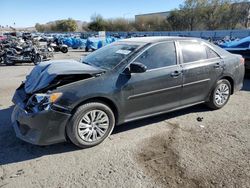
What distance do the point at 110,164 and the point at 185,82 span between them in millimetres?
2186

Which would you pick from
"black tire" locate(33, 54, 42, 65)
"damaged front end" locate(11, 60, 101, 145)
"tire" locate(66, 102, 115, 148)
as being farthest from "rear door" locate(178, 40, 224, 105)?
"black tire" locate(33, 54, 42, 65)

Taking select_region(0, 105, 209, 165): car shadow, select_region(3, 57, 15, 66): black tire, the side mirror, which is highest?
the side mirror

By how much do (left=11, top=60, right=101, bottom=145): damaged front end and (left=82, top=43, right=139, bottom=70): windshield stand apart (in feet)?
1.38

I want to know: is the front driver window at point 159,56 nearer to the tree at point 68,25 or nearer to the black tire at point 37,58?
the black tire at point 37,58

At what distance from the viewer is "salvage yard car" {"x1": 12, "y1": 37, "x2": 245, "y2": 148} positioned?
12.2 feet

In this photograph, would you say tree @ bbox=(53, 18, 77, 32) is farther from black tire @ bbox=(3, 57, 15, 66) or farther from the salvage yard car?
the salvage yard car

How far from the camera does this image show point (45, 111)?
3.60 meters

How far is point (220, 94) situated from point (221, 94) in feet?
0.10

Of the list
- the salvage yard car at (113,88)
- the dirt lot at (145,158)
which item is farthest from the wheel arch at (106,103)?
the dirt lot at (145,158)

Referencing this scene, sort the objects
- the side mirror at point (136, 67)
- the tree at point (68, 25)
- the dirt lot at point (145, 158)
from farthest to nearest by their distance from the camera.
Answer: the tree at point (68, 25)
the side mirror at point (136, 67)
the dirt lot at point (145, 158)

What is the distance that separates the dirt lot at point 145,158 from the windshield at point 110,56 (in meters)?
1.19

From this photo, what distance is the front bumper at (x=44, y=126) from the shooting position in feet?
11.8

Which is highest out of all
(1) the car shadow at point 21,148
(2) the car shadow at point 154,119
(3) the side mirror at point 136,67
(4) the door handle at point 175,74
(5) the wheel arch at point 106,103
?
(3) the side mirror at point 136,67

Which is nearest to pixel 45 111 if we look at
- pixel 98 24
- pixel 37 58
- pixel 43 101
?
pixel 43 101
